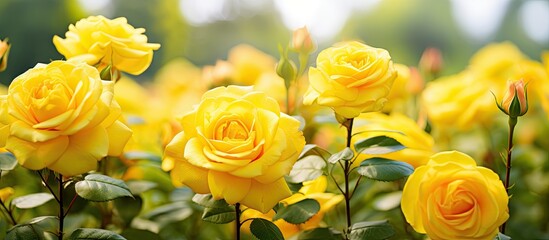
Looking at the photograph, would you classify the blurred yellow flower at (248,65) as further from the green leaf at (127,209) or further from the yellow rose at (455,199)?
the yellow rose at (455,199)

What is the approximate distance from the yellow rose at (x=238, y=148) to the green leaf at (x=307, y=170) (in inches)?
2.1

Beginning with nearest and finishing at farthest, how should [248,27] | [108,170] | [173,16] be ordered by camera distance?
[108,170]
[173,16]
[248,27]

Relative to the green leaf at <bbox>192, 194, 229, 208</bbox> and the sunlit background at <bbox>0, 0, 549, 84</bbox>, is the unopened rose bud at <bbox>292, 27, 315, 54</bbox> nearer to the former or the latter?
the green leaf at <bbox>192, 194, 229, 208</bbox>

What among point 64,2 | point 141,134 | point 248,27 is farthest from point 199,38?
point 141,134

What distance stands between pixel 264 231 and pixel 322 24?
3.22 m

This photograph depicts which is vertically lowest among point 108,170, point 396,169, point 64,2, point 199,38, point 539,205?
point 199,38

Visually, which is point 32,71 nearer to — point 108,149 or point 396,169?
point 108,149

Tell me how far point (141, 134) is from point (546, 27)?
4489mm

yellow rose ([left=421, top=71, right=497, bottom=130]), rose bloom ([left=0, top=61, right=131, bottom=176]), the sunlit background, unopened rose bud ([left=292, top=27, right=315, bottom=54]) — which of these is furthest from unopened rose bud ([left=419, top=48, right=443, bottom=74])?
the sunlit background

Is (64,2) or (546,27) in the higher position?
(64,2)

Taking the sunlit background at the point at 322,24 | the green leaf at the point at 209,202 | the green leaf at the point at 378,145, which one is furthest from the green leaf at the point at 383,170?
the sunlit background at the point at 322,24

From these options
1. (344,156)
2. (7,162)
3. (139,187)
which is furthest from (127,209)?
(344,156)

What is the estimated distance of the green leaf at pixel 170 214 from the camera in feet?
2.27

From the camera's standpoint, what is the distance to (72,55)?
0.57 metres
